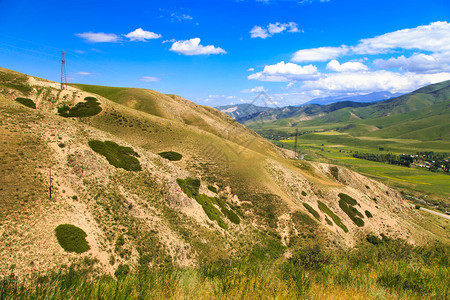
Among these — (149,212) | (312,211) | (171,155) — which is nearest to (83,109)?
(171,155)

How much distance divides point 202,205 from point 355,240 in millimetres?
44808

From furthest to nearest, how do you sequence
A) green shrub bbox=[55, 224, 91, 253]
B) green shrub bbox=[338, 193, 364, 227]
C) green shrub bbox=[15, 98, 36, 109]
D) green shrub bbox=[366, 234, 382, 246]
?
green shrub bbox=[338, 193, 364, 227]
green shrub bbox=[15, 98, 36, 109]
green shrub bbox=[366, 234, 382, 246]
green shrub bbox=[55, 224, 91, 253]

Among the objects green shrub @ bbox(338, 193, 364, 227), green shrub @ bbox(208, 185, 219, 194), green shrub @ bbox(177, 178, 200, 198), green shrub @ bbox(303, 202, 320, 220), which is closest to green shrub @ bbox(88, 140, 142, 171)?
green shrub @ bbox(177, 178, 200, 198)

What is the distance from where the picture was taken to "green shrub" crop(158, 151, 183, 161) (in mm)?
62625

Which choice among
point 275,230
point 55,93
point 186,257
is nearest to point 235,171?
point 275,230

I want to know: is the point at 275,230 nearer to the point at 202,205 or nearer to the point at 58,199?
the point at 202,205

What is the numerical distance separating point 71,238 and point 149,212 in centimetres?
1229

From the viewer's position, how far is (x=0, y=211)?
21.8 meters

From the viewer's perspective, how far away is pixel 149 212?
1380 inches

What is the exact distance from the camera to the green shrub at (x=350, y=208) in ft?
217

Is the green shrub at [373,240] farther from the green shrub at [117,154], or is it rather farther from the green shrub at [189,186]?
the green shrub at [117,154]

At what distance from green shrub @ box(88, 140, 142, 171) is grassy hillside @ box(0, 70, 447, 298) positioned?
0.26m

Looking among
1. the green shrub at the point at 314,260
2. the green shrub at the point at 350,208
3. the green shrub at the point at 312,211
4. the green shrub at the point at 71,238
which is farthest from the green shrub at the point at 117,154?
the green shrub at the point at 350,208

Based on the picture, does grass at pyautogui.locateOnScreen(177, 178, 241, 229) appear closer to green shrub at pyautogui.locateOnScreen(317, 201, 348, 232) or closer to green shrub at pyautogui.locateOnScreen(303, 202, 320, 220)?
green shrub at pyautogui.locateOnScreen(303, 202, 320, 220)
